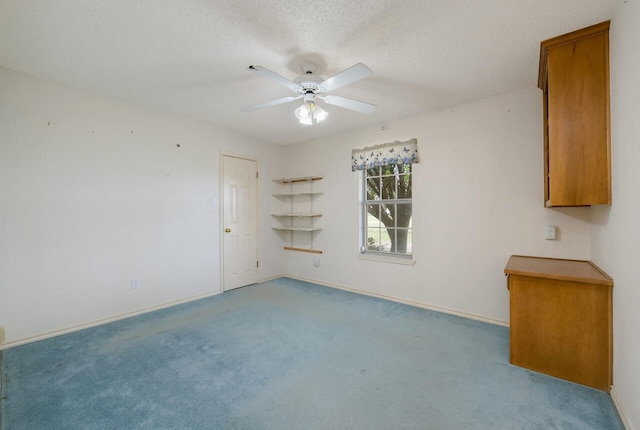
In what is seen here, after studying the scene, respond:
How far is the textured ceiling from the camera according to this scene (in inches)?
67.3

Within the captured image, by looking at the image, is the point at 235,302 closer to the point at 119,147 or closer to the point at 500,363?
the point at 119,147

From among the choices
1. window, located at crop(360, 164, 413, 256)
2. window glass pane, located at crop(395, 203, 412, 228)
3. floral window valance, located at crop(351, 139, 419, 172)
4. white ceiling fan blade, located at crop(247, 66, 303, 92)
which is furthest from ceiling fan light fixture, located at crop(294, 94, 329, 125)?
window glass pane, located at crop(395, 203, 412, 228)

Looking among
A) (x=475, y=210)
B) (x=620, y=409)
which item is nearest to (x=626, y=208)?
(x=620, y=409)

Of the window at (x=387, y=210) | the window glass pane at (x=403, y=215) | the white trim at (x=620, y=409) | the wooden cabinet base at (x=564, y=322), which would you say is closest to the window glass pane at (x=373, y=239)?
the window at (x=387, y=210)

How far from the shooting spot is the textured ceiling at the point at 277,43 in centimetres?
171

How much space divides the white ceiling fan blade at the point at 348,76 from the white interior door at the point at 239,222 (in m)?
2.51

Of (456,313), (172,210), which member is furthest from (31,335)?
(456,313)

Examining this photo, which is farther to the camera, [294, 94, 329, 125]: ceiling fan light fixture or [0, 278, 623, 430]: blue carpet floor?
[294, 94, 329, 125]: ceiling fan light fixture

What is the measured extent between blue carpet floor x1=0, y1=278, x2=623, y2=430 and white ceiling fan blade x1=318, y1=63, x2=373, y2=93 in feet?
7.06

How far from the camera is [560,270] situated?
208 centimetres

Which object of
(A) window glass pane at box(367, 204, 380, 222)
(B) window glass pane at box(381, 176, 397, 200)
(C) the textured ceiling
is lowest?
(A) window glass pane at box(367, 204, 380, 222)

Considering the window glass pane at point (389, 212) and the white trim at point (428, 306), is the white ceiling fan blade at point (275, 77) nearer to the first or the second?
the window glass pane at point (389, 212)

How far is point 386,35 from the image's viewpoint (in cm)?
196

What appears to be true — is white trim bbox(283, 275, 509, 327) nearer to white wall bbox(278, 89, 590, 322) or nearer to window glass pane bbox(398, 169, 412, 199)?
white wall bbox(278, 89, 590, 322)
